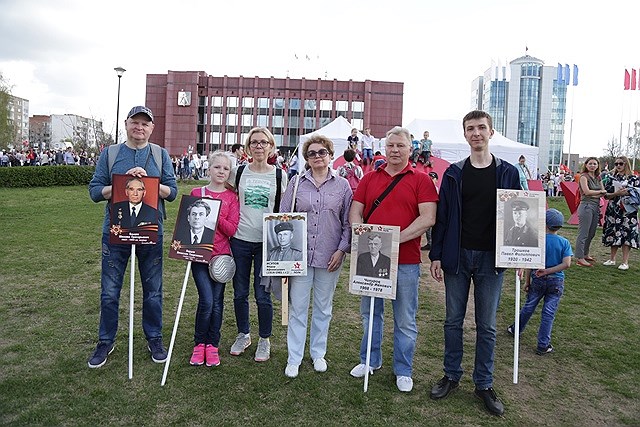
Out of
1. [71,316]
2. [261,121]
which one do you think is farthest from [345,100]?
[71,316]

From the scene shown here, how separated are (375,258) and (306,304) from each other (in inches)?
30.3

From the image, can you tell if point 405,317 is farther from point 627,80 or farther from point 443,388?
point 627,80

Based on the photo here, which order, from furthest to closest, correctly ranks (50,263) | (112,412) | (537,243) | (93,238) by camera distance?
1. (93,238)
2. (50,263)
3. (537,243)
4. (112,412)

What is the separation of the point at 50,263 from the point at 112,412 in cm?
535

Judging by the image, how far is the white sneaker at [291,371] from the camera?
4.11m

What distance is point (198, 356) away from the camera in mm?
4301

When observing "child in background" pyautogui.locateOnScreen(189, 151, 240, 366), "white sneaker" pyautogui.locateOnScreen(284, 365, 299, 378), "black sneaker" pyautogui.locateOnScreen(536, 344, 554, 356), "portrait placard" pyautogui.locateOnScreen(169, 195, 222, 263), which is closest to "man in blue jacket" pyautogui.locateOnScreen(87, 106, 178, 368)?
"portrait placard" pyautogui.locateOnScreen(169, 195, 222, 263)

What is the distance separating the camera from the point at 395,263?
12.5ft

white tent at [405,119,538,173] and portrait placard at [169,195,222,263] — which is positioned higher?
white tent at [405,119,538,173]

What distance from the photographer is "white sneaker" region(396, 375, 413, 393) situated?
3887mm

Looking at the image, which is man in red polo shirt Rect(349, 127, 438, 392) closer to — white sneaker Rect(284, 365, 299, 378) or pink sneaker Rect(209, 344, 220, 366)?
white sneaker Rect(284, 365, 299, 378)

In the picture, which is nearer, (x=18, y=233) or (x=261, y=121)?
(x=18, y=233)

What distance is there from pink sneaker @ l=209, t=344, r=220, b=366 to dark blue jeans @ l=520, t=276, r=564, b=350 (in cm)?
299

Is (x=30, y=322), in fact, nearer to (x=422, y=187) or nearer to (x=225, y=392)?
(x=225, y=392)
